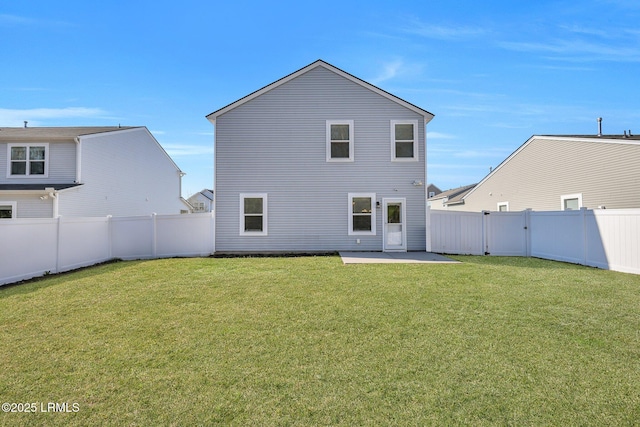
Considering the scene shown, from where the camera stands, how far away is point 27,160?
15469mm

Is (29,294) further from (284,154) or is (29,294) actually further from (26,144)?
(26,144)

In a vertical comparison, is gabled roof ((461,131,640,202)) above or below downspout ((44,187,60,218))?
above

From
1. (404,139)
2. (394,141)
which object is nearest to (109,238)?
(394,141)

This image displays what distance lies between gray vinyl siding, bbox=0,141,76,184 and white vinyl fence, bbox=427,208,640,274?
58.7ft

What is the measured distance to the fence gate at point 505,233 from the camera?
1211 cm

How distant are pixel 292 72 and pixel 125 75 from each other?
722 cm

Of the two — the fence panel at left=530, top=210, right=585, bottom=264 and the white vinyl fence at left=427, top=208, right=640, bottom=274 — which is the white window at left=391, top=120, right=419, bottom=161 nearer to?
the white vinyl fence at left=427, top=208, right=640, bottom=274

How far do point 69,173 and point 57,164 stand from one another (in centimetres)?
82

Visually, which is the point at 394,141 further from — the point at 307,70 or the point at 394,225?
the point at 307,70

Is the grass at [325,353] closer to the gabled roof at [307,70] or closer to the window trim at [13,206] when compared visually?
the gabled roof at [307,70]

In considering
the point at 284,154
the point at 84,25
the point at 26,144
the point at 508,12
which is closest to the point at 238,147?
the point at 284,154

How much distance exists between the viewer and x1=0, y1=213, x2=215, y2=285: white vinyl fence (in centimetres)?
752

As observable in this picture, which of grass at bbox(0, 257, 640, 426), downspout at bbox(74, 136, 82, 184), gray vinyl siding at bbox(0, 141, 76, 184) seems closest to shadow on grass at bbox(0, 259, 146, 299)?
grass at bbox(0, 257, 640, 426)

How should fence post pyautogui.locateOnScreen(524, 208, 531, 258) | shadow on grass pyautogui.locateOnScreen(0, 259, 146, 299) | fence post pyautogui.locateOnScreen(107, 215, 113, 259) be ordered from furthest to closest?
fence post pyautogui.locateOnScreen(524, 208, 531, 258) → fence post pyautogui.locateOnScreen(107, 215, 113, 259) → shadow on grass pyautogui.locateOnScreen(0, 259, 146, 299)
